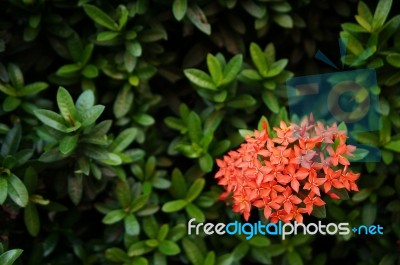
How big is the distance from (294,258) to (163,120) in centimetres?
68

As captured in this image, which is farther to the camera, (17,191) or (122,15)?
(122,15)

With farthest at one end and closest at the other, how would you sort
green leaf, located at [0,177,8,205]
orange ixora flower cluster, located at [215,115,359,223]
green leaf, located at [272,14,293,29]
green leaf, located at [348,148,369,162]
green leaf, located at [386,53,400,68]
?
green leaf, located at [272,14,293,29] < green leaf, located at [386,53,400,68] < green leaf, located at [0,177,8,205] < green leaf, located at [348,148,369,162] < orange ixora flower cluster, located at [215,115,359,223]

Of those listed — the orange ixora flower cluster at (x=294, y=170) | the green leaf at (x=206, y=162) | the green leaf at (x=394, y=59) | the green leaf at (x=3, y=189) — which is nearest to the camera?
the orange ixora flower cluster at (x=294, y=170)

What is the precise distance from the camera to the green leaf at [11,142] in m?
1.71

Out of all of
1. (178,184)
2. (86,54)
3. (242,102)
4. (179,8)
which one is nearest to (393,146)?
(242,102)

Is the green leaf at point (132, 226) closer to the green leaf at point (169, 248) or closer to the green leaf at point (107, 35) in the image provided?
the green leaf at point (169, 248)

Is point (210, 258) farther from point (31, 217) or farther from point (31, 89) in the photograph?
point (31, 89)

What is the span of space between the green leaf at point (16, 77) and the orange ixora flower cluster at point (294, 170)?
34.9 inches

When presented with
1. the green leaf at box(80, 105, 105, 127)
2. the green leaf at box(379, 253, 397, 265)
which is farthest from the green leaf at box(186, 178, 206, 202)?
the green leaf at box(379, 253, 397, 265)

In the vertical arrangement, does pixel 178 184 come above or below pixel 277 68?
below

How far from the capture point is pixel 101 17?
1.80 m

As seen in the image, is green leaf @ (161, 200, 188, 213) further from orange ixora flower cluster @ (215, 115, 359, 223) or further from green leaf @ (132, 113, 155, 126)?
orange ixora flower cluster @ (215, 115, 359, 223)

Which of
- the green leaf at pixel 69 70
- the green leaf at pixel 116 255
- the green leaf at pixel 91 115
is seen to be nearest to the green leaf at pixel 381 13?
the green leaf at pixel 91 115

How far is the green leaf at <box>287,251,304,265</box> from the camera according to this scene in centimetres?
188
